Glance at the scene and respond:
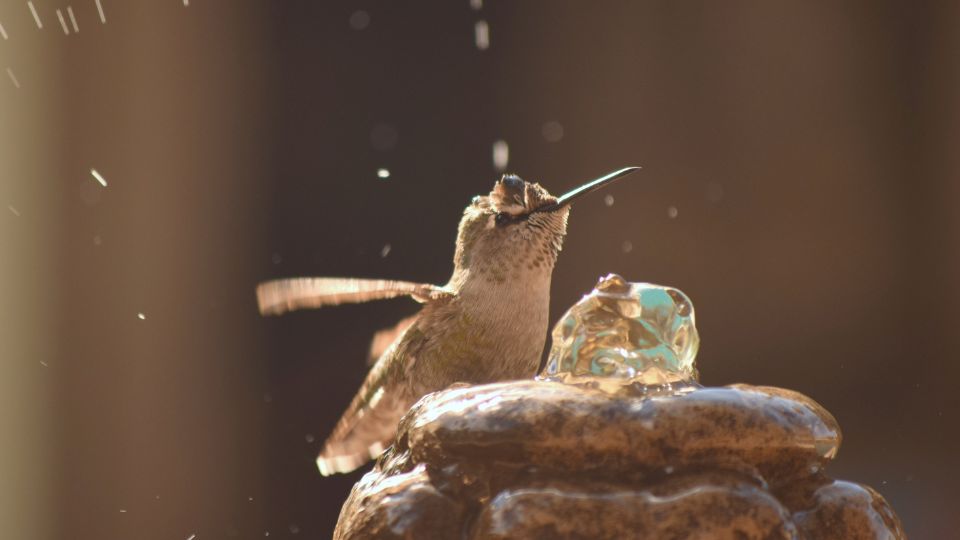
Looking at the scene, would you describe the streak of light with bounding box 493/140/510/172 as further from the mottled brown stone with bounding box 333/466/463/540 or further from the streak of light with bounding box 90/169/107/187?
the mottled brown stone with bounding box 333/466/463/540

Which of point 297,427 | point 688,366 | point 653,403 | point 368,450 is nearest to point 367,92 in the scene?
point 297,427

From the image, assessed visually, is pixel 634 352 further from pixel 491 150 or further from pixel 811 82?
pixel 811 82

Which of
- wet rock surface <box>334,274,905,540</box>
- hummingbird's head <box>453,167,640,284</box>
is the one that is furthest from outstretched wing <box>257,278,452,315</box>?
wet rock surface <box>334,274,905,540</box>

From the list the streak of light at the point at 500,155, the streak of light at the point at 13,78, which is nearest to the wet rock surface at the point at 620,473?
the streak of light at the point at 500,155

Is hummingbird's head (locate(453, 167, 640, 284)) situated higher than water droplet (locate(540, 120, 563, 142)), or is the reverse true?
water droplet (locate(540, 120, 563, 142))

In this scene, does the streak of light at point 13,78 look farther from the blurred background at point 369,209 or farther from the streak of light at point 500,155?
the streak of light at point 500,155

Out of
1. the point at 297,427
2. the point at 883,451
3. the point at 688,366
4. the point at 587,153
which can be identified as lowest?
the point at 883,451

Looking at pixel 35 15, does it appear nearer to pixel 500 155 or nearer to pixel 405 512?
pixel 500 155
